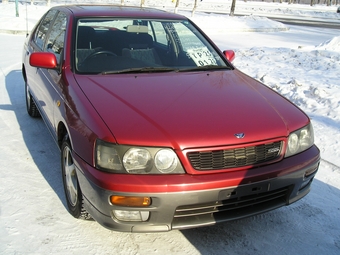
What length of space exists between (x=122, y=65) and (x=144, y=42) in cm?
53

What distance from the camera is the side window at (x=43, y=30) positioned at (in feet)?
15.1

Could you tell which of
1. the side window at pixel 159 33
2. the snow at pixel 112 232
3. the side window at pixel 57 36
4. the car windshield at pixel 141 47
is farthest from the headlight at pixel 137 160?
the side window at pixel 159 33

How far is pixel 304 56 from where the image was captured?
9.92 metres

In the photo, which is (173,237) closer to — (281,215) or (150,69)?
(281,215)

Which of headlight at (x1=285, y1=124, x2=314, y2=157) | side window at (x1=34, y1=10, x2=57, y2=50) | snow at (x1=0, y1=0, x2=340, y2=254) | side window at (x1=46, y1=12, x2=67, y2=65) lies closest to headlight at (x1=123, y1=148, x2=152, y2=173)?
snow at (x1=0, y1=0, x2=340, y2=254)

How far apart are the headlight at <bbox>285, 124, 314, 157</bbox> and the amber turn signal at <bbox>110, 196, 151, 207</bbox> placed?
1.09m

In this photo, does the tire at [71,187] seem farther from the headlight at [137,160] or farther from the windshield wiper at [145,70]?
the windshield wiper at [145,70]

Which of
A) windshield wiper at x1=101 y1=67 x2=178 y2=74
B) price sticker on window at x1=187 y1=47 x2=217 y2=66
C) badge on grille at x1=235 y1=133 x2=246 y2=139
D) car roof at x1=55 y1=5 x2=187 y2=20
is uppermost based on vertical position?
car roof at x1=55 y1=5 x2=187 y2=20

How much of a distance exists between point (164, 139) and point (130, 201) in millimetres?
436

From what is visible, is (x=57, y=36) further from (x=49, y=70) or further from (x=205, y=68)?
(x=205, y=68)

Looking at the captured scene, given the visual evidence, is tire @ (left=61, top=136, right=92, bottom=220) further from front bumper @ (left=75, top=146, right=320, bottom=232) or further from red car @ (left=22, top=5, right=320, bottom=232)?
front bumper @ (left=75, top=146, right=320, bottom=232)

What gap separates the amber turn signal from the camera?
2.38 m

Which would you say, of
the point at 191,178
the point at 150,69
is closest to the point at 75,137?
the point at 191,178

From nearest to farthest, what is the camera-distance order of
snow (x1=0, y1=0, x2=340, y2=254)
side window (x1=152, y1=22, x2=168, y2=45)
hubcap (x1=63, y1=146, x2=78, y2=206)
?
1. snow (x1=0, y1=0, x2=340, y2=254)
2. hubcap (x1=63, y1=146, x2=78, y2=206)
3. side window (x1=152, y1=22, x2=168, y2=45)
